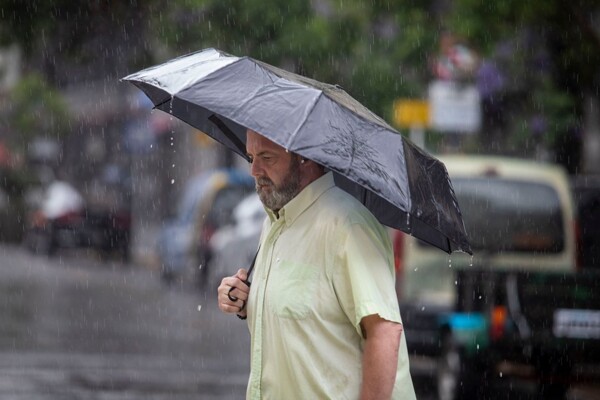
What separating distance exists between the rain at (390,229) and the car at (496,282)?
0.05 ft

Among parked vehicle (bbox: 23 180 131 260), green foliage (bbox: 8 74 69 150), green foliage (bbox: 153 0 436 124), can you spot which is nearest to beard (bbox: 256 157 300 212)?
green foliage (bbox: 153 0 436 124)

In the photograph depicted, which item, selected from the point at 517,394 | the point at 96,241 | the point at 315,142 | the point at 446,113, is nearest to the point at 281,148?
the point at 315,142

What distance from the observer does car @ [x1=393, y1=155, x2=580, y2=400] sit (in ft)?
33.2

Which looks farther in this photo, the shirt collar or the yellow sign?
the yellow sign

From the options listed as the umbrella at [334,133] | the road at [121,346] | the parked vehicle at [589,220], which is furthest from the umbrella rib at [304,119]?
the parked vehicle at [589,220]

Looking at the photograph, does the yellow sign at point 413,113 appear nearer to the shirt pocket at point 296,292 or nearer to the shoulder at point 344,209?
the shoulder at point 344,209

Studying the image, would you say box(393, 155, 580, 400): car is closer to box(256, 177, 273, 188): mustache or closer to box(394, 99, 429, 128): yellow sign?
box(256, 177, 273, 188): mustache

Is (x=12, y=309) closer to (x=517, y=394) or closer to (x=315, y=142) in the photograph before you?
(x=517, y=394)

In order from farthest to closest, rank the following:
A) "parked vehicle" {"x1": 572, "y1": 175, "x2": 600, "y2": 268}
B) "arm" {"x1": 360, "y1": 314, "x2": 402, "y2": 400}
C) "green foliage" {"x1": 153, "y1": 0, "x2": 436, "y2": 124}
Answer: "green foliage" {"x1": 153, "y1": 0, "x2": 436, "y2": 124} < "parked vehicle" {"x1": 572, "y1": 175, "x2": 600, "y2": 268} < "arm" {"x1": 360, "y1": 314, "x2": 402, "y2": 400}

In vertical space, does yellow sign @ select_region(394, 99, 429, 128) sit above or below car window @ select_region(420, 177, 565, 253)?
above

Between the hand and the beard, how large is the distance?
25 centimetres

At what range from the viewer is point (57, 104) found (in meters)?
36.2

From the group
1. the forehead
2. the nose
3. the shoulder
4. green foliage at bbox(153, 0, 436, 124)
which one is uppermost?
green foliage at bbox(153, 0, 436, 124)

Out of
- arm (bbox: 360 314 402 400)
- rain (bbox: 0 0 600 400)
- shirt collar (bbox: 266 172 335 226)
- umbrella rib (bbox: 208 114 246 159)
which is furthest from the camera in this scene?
rain (bbox: 0 0 600 400)
